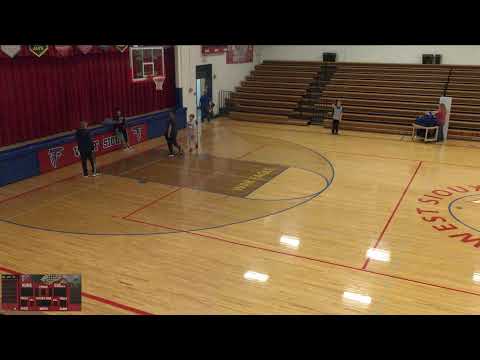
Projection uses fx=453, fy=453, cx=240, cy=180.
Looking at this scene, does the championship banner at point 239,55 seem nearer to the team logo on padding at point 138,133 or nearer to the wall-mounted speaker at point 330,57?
the wall-mounted speaker at point 330,57

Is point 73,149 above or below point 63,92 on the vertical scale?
below

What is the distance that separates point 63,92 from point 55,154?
74.6 inches

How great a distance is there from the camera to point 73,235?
26.8ft

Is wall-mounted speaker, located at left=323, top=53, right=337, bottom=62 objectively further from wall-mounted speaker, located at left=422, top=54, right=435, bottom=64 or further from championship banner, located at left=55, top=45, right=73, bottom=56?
championship banner, located at left=55, top=45, right=73, bottom=56

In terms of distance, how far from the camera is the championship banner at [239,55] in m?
20.8

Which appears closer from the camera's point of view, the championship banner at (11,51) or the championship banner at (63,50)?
the championship banner at (11,51)

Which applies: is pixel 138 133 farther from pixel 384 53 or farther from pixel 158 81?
pixel 384 53

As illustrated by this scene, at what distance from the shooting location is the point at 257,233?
27.2ft

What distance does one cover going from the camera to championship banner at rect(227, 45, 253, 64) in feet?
68.3

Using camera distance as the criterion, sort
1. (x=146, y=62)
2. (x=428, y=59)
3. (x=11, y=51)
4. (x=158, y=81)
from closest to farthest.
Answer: (x=11, y=51) < (x=146, y=62) < (x=158, y=81) < (x=428, y=59)

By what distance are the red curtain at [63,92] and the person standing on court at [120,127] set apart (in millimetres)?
620

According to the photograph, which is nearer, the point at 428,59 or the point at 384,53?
the point at 428,59

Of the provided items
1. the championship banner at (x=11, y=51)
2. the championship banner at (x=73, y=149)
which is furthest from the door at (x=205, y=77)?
the championship banner at (x=11, y=51)
